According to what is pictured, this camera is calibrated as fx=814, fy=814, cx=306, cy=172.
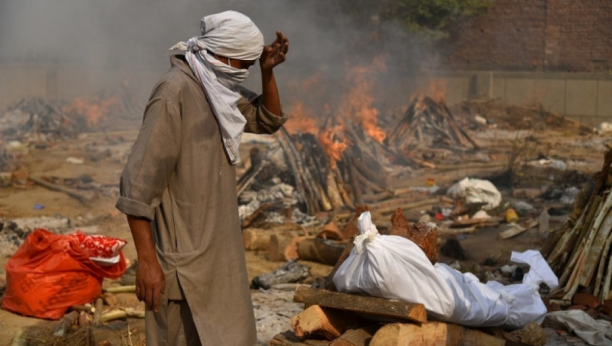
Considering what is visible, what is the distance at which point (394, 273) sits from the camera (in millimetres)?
4453

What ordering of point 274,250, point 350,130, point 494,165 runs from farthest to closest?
point 494,165, point 350,130, point 274,250

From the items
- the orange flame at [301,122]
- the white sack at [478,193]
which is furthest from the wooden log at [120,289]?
the orange flame at [301,122]

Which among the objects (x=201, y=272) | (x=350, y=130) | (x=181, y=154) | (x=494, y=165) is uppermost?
(x=181, y=154)

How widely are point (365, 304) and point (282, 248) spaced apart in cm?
380

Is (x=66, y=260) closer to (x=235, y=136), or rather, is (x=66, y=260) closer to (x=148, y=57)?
(x=235, y=136)

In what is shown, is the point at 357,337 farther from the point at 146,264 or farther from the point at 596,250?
the point at 596,250

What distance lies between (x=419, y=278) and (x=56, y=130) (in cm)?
Result: 1029

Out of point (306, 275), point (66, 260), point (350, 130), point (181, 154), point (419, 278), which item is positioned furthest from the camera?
point (350, 130)

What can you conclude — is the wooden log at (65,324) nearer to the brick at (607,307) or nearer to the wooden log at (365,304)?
the wooden log at (365,304)

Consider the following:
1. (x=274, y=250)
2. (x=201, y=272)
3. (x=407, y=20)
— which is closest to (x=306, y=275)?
(x=274, y=250)

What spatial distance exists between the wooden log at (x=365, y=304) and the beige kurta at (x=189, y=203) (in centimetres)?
103

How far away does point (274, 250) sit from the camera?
832 cm

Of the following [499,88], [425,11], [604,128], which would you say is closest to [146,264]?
[604,128]

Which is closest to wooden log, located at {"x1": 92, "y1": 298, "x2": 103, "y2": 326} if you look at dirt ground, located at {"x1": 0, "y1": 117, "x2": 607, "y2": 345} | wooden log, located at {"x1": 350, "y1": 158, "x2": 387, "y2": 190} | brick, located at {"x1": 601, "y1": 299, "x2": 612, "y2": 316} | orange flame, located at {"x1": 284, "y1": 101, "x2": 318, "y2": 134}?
dirt ground, located at {"x1": 0, "y1": 117, "x2": 607, "y2": 345}
